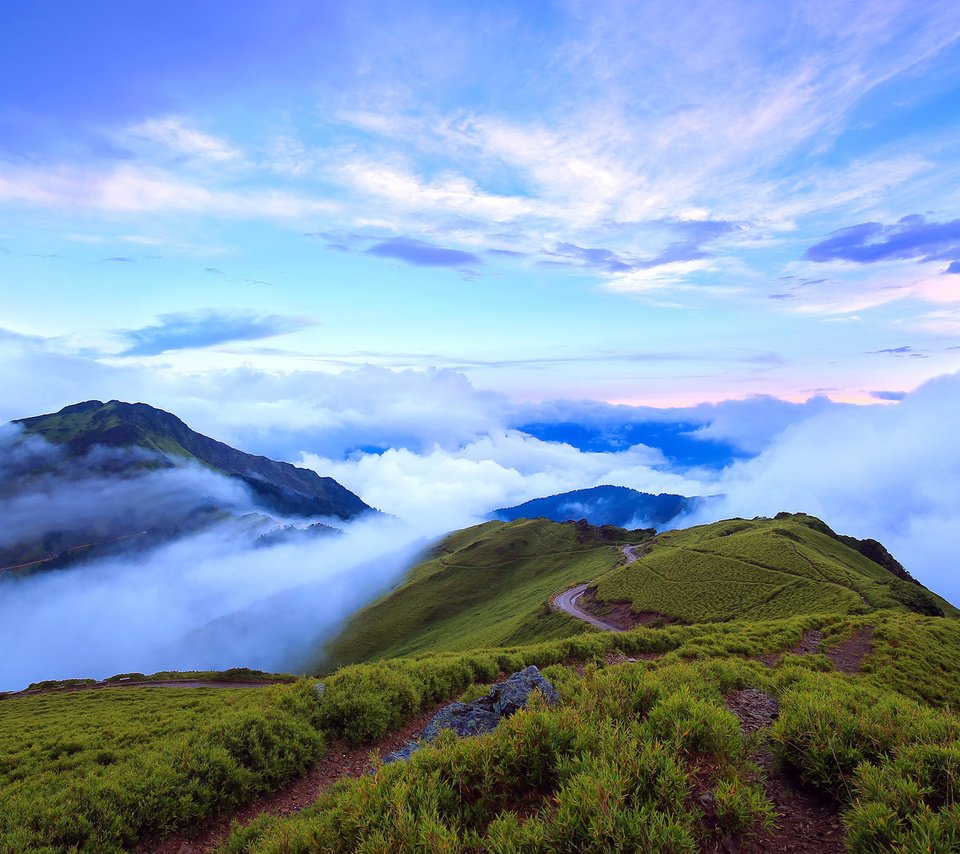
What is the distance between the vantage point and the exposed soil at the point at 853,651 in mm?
26438

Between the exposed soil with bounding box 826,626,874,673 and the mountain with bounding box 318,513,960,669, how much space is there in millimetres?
29117

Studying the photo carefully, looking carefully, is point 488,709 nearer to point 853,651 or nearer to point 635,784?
point 635,784

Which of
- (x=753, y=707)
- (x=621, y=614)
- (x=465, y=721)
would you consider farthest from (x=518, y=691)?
(x=621, y=614)

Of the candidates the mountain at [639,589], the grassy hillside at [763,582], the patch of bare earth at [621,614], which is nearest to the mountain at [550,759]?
the grassy hillside at [763,582]

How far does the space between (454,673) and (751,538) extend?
356ft

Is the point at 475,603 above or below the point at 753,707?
below

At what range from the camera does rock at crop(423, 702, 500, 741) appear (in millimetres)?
14979

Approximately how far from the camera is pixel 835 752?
8.95 meters

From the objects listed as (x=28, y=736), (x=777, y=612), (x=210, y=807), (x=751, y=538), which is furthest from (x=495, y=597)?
(x=210, y=807)

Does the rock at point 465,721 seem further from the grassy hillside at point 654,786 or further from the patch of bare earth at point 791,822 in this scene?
the patch of bare earth at point 791,822

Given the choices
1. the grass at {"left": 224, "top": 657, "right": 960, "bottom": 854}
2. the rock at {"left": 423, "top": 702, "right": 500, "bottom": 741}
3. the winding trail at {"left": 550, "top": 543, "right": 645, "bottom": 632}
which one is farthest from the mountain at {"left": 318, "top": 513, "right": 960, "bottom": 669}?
the grass at {"left": 224, "top": 657, "right": 960, "bottom": 854}

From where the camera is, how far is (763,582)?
83.5 m

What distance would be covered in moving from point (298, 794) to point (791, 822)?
1325cm

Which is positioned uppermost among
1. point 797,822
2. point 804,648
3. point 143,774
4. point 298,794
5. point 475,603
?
point 797,822
